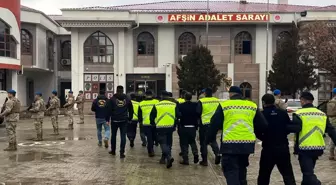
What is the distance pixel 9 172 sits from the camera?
907cm

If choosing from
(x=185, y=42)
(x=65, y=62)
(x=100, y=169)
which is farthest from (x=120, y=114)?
(x=65, y=62)

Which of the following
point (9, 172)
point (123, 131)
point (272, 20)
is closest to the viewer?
point (9, 172)

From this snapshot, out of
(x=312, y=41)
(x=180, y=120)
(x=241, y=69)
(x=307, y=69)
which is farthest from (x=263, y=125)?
(x=241, y=69)

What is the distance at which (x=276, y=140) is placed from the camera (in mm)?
6676

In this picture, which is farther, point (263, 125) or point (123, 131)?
point (123, 131)

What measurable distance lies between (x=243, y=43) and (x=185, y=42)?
5.01 m

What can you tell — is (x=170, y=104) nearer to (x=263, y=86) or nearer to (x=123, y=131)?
(x=123, y=131)

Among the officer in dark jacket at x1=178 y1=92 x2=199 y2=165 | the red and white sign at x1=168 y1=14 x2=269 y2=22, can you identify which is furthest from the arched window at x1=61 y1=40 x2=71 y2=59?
the officer in dark jacket at x1=178 y1=92 x2=199 y2=165

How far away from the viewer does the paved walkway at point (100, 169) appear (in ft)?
27.4

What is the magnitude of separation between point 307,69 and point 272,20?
248 inches

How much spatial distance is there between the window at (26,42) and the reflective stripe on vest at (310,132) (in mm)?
33883

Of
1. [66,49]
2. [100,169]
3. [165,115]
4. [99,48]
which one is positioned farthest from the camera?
[66,49]

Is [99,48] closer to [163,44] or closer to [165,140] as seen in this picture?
[163,44]

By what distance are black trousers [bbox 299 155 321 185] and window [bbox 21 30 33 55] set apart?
33974 millimetres
